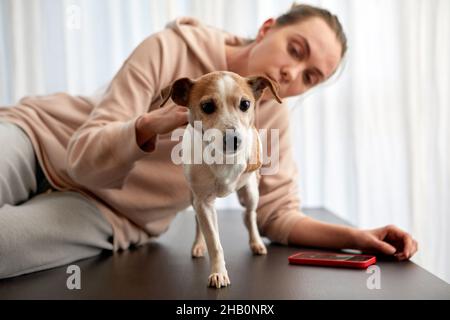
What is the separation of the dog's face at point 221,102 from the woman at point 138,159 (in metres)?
0.15

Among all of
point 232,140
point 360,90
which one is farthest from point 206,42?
point 360,90

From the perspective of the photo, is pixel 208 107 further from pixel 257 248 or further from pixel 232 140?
pixel 257 248

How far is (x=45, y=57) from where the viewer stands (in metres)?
2.08

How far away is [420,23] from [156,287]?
166cm

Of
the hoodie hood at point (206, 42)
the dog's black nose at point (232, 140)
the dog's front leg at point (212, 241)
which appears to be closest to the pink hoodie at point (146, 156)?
the hoodie hood at point (206, 42)

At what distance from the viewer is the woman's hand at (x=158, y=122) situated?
79cm

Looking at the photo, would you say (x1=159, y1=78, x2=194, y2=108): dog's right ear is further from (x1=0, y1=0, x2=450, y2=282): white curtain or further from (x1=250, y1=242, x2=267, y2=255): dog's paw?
(x1=0, y1=0, x2=450, y2=282): white curtain

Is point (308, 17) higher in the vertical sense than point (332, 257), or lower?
higher

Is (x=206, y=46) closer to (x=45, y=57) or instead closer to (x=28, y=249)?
(x=28, y=249)

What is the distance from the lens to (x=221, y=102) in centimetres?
65

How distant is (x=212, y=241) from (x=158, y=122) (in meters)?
0.21

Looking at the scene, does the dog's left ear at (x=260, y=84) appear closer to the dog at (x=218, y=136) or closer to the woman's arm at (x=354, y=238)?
the dog at (x=218, y=136)

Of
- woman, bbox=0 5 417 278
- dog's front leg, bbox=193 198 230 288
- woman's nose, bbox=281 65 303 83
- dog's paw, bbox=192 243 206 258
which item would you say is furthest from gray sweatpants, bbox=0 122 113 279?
woman's nose, bbox=281 65 303 83

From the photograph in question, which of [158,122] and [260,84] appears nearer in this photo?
[260,84]
